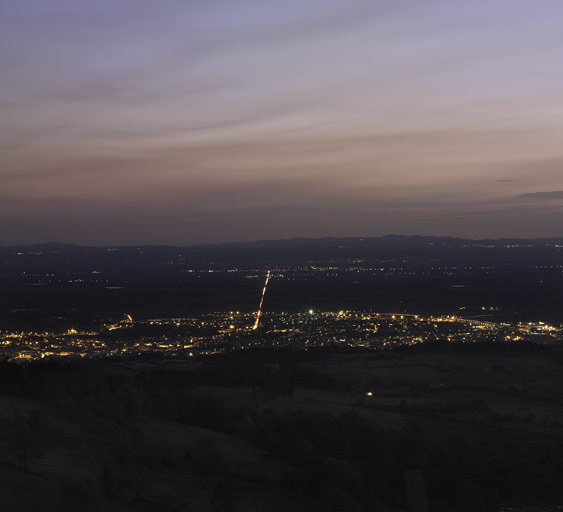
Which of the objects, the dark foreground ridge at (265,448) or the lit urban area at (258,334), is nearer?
the dark foreground ridge at (265,448)

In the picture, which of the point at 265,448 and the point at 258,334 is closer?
the point at 265,448

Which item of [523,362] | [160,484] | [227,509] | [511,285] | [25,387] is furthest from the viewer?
[511,285]

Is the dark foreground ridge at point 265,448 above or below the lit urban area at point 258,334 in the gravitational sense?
above

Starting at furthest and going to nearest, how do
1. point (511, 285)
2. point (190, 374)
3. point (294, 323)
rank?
1. point (511, 285)
2. point (294, 323)
3. point (190, 374)

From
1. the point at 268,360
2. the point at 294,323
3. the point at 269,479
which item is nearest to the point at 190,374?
the point at 268,360

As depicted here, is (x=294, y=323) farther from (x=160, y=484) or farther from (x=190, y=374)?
(x=160, y=484)

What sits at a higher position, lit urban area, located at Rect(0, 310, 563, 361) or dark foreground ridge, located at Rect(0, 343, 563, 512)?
dark foreground ridge, located at Rect(0, 343, 563, 512)

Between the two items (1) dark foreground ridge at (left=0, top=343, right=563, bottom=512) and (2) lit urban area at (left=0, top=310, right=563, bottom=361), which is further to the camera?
(2) lit urban area at (left=0, top=310, right=563, bottom=361)

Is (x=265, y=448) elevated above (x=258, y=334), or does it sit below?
above
